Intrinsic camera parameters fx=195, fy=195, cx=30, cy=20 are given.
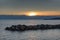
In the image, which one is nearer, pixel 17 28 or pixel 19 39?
pixel 19 39

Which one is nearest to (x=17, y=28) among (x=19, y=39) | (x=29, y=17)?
(x=19, y=39)

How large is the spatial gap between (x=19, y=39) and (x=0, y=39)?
2703 millimetres

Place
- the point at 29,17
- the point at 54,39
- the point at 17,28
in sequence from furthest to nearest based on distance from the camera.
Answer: the point at 29,17 < the point at 17,28 < the point at 54,39

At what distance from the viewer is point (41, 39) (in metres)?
27.9

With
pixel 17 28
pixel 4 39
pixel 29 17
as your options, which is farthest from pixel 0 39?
pixel 29 17

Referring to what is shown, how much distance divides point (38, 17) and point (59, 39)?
14034 centimetres

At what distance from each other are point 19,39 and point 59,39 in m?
5.72

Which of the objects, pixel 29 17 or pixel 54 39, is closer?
pixel 54 39

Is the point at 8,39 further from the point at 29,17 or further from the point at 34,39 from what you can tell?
the point at 29,17

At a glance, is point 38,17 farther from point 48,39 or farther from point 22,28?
point 48,39

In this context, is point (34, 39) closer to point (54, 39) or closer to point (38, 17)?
point (54, 39)

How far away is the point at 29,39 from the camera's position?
27.9 meters

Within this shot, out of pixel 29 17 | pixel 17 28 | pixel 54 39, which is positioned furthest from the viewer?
pixel 29 17

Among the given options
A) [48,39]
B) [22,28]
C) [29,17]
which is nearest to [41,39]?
[48,39]
